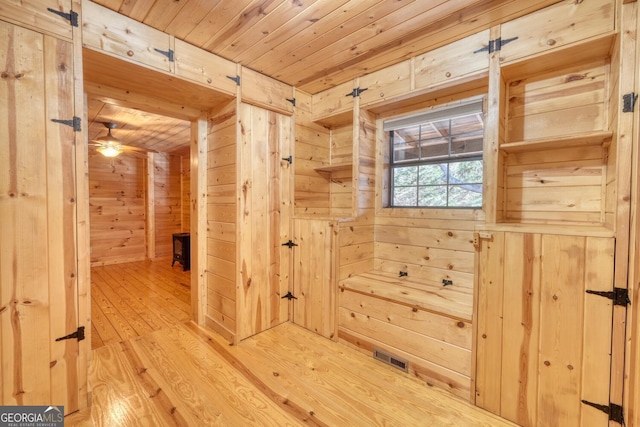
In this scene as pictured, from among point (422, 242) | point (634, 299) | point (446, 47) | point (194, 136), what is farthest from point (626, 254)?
point (194, 136)

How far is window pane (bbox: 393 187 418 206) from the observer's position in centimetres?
267

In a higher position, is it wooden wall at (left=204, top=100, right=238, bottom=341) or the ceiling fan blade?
the ceiling fan blade

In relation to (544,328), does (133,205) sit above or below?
above

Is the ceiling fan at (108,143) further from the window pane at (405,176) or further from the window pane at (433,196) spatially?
the window pane at (433,196)

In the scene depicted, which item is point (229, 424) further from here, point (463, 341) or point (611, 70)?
point (611, 70)

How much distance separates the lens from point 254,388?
1.81 metres

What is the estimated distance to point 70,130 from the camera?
154 cm

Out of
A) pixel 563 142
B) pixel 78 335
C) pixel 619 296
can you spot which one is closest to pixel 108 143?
pixel 78 335

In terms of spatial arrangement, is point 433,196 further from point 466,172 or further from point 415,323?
point 415,323

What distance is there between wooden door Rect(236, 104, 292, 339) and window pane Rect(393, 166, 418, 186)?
1.07 meters

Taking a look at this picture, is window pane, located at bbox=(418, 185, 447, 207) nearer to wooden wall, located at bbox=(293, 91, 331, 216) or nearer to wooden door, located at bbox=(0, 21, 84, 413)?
wooden wall, located at bbox=(293, 91, 331, 216)

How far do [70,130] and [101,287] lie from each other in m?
3.27

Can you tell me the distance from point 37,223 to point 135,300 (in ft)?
7.61

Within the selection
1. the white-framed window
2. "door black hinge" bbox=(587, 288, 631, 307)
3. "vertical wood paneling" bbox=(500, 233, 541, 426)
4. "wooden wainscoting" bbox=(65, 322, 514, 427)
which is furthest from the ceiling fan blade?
"door black hinge" bbox=(587, 288, 631, 307)
